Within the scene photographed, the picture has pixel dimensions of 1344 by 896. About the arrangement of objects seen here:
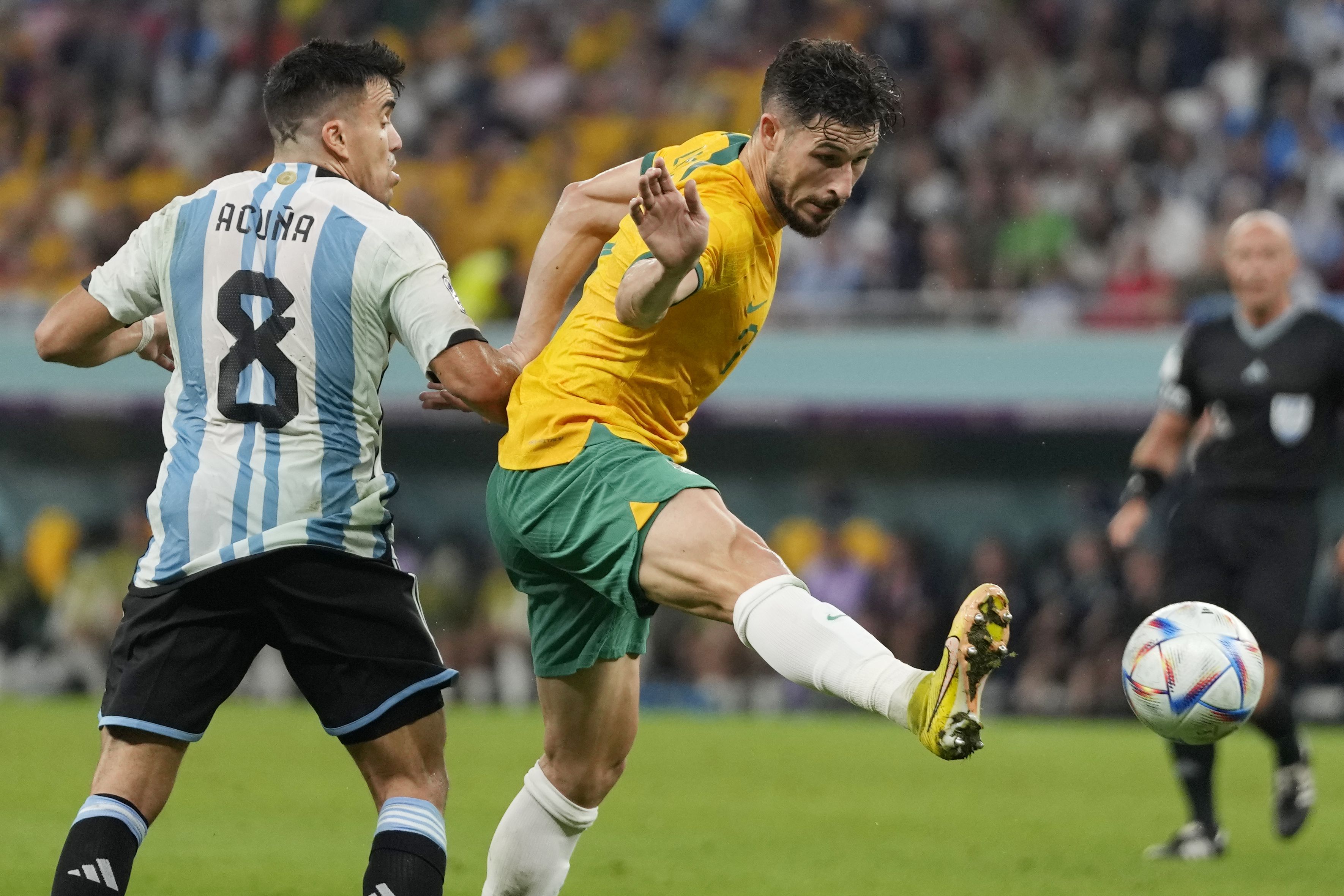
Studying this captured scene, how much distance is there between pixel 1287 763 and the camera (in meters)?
7.23

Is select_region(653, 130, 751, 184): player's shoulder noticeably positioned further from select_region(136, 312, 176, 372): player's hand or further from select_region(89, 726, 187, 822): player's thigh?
select_region(89, 726, 187, 822): player's thigh

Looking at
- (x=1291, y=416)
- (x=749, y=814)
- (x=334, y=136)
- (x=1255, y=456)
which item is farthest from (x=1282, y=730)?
(x=334, y=136)

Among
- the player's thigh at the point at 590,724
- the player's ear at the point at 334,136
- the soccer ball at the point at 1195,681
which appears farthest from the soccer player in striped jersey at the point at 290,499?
the soccer ball at the point at 1195,681

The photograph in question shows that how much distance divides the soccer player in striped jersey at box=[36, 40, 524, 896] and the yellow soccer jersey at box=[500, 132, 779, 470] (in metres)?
0.35

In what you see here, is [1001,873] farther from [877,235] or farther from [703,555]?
[877,235]

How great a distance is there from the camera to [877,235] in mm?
16125

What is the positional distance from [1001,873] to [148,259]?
3.98 metres

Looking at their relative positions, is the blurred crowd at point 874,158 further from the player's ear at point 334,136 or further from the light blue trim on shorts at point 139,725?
the light blue trim on shorts at point 139,725

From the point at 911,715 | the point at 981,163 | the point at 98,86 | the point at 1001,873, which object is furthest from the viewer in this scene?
the point at 98,86

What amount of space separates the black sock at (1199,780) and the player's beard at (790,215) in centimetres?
334

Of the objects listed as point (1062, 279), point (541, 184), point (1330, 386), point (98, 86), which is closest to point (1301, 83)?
point (1062, 279)

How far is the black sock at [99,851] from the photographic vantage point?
3967mm

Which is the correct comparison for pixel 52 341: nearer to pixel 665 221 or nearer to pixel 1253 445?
pixel 665 221

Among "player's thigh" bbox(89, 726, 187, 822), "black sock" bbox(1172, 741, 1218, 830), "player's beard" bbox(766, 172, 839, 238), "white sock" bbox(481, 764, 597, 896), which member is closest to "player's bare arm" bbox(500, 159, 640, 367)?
"player's beard" bbox(766, 172, 839, 238)
